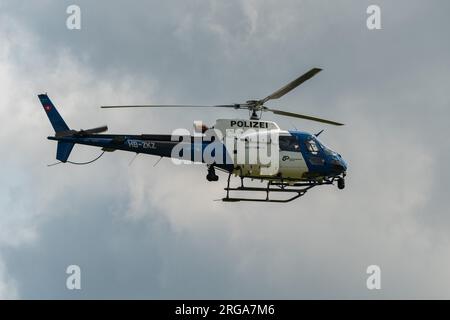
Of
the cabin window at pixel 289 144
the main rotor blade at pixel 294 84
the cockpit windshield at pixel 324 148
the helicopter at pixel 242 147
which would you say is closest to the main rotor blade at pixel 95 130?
the helicopter at pixel 242 147

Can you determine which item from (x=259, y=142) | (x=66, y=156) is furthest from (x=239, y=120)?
(x=66, y=156)

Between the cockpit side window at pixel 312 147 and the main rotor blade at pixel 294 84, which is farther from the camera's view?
the cockpit side window at pixel 312 147

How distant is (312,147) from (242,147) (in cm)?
323

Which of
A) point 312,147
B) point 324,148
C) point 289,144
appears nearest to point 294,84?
point 289,144

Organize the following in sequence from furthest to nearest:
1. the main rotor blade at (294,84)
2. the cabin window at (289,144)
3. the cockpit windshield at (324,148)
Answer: the cockpit windshield at (324,148) < the cabin window at (289,144) < the main rotor blade at (294,84)

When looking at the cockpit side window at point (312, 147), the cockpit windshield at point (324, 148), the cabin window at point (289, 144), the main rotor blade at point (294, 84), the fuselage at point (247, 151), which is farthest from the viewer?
the cockpit windshield at point (324, 148)

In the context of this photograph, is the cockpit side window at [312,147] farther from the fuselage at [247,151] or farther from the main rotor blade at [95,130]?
the main rotor blade at [95,130]

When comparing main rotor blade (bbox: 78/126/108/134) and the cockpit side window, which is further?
the cockpit side window

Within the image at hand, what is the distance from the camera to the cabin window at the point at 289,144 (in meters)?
38.5

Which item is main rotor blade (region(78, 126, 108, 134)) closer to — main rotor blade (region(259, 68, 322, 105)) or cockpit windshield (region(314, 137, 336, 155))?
main rotor blade (region(259, 68, 322, 105))

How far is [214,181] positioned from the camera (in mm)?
37750

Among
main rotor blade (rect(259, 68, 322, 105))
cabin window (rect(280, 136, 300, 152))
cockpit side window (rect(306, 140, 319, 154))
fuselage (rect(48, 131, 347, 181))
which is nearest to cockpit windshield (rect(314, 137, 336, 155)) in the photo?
fuselage (rect(48, 131, 347, 181))

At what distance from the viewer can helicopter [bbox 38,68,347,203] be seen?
3734 centimetres
